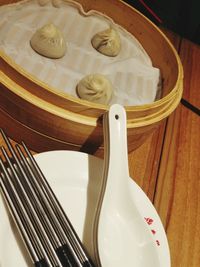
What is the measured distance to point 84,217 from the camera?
2.65 ft

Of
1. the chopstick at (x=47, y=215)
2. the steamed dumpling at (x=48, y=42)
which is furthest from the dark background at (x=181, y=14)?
the chopstick at (x=47, y=215)

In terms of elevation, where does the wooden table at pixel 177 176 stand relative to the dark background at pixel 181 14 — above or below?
below

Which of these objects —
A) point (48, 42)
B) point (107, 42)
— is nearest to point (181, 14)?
point (107, 42)

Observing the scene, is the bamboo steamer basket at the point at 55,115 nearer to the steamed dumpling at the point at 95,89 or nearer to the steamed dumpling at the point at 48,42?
the steamed dumpling at the point at 95,89

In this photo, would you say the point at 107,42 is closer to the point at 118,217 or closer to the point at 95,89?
the point at 95,89

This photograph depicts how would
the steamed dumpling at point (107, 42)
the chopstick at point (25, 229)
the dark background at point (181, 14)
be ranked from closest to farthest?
the chopstick at point (25, 229), the steamed dumpling at point (107, 42), the dark background at point (181, 14)

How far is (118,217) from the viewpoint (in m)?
0.80

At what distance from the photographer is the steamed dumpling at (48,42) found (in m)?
1.12

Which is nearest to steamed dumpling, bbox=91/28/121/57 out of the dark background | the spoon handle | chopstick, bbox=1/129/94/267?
the spoon handle

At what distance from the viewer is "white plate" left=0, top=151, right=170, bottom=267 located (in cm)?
80

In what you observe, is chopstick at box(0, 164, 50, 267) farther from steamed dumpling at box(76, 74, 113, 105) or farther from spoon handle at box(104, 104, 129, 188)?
steamed dumpling at box(76, 74, 113, 105)

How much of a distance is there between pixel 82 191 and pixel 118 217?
0.11 metres

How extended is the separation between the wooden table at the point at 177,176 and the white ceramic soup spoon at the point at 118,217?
0.66 feet

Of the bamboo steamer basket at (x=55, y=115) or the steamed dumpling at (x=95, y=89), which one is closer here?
the bamboo steamer basket at (x=55, y=115)
